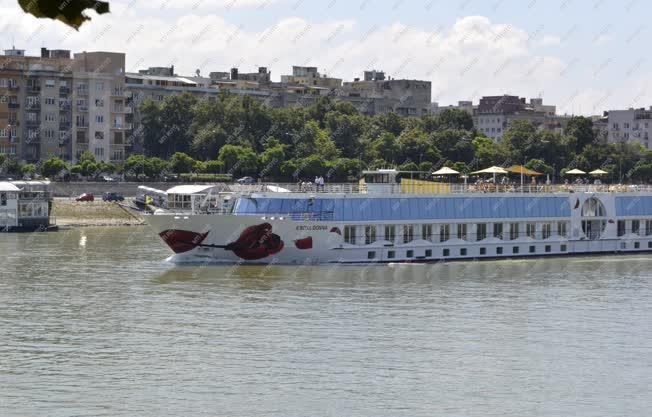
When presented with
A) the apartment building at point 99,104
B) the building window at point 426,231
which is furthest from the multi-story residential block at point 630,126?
the building window at point 426,231

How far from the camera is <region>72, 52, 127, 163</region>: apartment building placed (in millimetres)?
102188

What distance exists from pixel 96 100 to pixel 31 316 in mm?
71576

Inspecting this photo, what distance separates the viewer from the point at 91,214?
82.0 m

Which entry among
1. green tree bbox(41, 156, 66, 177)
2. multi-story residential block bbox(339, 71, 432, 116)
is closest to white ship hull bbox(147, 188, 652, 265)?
green tree bbox(41, 156, 66, 177)

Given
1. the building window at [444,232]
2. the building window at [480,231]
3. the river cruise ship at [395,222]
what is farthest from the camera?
the building window at [480,231]

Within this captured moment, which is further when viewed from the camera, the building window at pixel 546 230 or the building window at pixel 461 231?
the building window at pixel 546 230

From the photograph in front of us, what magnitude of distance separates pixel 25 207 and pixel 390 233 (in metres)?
29.8

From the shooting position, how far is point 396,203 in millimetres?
49406

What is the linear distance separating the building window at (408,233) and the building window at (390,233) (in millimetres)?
494

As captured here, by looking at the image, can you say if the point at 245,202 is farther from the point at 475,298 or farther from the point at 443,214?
the point at 475,298

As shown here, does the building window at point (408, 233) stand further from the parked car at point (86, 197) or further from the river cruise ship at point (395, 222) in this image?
the parked car at point (86, 197)

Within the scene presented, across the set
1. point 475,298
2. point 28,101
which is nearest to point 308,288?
point 475,298

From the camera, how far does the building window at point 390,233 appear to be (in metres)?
49.0

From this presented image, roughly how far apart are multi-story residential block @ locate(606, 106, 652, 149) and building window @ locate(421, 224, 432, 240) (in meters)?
115
